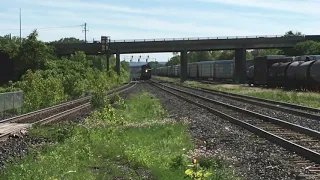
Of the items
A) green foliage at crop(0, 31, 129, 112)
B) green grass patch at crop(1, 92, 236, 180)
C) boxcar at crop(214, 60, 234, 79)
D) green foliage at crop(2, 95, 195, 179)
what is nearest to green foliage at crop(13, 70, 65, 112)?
green foliage at crop(0, 31, 129, 112)

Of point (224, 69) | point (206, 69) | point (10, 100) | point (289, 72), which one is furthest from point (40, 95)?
point (206, 69)

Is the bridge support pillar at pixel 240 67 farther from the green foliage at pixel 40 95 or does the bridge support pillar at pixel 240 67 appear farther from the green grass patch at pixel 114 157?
the green grass patch at pixel 114 157

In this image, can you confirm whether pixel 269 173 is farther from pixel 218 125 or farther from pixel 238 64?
pixel 238 64

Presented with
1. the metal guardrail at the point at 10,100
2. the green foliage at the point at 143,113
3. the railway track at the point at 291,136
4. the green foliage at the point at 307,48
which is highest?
the green foliage at the point at 307,48

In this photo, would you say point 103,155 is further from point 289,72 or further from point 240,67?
point 240,67

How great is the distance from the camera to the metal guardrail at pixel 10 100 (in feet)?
86.4

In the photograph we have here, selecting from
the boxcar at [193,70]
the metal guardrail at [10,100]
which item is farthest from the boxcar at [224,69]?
the metal guardrail at [10,100]

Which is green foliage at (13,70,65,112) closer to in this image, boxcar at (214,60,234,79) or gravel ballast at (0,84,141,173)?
gravel ballast at (0,84,141,173)

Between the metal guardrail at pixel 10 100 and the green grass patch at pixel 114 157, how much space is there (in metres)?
8.68

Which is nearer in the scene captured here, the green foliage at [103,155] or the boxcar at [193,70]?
the green foliage at [103,155]

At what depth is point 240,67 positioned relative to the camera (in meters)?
90.2

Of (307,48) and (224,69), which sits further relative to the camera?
(307,48)

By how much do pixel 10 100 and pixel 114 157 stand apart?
679 inches

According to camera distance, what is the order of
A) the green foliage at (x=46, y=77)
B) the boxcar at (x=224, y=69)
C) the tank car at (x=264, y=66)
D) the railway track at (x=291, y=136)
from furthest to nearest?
1. the boxcar at (x=224, y=69)
2. the tank car at (x=264, y=66)
3. the green foliage at (x=46, y=77)
4. the railway track at (x=291, y=136)
